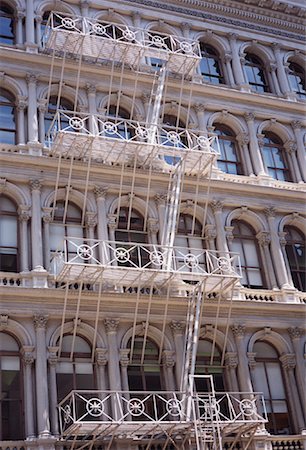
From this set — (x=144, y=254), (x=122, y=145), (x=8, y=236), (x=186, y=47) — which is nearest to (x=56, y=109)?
(x=122, y=145)

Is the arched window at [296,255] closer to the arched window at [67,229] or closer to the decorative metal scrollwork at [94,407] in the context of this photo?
the arched window at [67,229]

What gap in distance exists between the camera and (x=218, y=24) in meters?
25.4

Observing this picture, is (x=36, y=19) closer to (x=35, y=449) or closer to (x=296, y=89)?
(x=296, y=89)

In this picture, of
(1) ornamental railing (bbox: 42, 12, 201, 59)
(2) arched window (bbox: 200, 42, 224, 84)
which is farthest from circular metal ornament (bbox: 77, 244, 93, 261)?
(2) arched window (bbox: 200, 42, 224, 84)

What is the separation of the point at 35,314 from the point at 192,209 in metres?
5.94

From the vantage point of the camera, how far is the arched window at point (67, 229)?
19062 millimetres

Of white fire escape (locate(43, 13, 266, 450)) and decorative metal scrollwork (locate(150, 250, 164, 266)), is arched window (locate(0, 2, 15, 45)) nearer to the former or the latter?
white fire escape (locate(43, 13, 266, 450))

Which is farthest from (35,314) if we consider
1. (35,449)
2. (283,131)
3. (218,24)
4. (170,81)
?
(218,24)

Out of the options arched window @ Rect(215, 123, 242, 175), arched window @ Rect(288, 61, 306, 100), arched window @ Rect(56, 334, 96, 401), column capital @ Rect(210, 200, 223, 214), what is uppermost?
arched window @ Rect(288, 61, 306, 100)

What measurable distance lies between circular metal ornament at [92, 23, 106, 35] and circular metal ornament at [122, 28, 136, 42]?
25.7 inches

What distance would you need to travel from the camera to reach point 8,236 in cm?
1870

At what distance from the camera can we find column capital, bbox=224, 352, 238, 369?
1909cm

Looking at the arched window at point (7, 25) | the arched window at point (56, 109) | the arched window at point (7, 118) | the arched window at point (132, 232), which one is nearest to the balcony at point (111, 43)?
the arched window at point (7, 25)

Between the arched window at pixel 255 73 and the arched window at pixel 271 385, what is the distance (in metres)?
9.39
